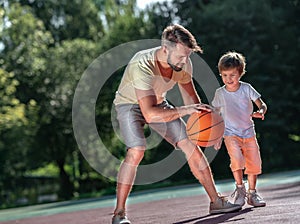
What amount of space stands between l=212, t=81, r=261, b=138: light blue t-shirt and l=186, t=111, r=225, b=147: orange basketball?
0.53 m

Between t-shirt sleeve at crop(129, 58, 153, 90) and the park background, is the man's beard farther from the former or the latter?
the park background

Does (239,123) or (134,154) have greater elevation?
(239,123)

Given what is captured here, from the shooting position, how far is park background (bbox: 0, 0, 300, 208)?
33.0 metres

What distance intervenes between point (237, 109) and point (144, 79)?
1.71 meters

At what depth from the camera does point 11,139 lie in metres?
38.0

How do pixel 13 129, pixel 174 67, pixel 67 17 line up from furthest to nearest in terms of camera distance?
pixel 67 17 < pixel 13 129 < pixel 174 67

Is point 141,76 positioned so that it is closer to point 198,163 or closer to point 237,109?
point 198,163

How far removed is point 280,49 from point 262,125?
3944 millimetres

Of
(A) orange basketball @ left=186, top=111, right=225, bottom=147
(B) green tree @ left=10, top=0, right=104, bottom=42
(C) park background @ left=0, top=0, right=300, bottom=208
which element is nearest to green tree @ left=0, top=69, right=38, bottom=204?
(C) park background @ left=0, top=0, right=300, bottom=208

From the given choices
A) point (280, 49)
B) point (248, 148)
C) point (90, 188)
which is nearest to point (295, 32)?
point (280, 49)

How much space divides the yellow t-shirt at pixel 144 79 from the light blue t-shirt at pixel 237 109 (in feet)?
3.42

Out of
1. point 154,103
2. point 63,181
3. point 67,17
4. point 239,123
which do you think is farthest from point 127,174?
point 67,17

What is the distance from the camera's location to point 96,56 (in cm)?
4084

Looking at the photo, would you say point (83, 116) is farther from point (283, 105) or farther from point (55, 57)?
point (283, 105)
